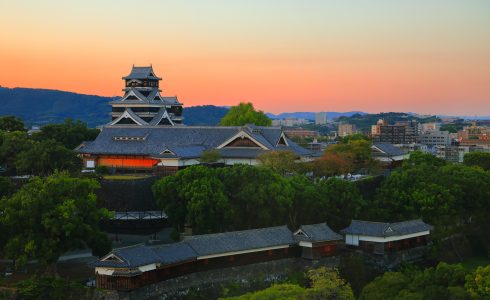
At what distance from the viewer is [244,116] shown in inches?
2896

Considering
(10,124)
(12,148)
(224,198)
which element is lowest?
(224,198)

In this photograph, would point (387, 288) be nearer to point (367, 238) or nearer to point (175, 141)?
point (367, 238)

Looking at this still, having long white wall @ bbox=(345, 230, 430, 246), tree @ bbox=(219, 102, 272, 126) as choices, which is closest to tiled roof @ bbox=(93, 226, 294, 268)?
long white wall @ bbox=(345, 230, 430, 246)

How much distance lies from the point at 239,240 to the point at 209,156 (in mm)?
15418

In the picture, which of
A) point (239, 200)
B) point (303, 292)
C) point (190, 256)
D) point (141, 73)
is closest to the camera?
point (303, 292)

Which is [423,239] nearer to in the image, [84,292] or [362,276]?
[362,276]

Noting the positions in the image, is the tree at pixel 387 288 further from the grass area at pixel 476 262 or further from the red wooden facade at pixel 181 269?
the grass area at pixel 476 262

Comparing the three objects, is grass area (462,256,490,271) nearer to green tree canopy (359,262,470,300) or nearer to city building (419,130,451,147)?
green tree canopy (359,262,470,300)

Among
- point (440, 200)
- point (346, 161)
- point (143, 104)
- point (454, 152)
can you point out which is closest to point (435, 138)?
point (454, 152)

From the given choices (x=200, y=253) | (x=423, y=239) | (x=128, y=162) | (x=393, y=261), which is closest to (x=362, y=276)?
(x=393, y=261)

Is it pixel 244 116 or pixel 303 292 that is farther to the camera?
pixel 244 116

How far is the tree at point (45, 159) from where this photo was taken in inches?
1718

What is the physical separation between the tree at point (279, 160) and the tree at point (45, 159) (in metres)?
13.8

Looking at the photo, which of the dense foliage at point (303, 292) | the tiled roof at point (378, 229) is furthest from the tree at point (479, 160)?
the dense foliage at point (303, 292)
